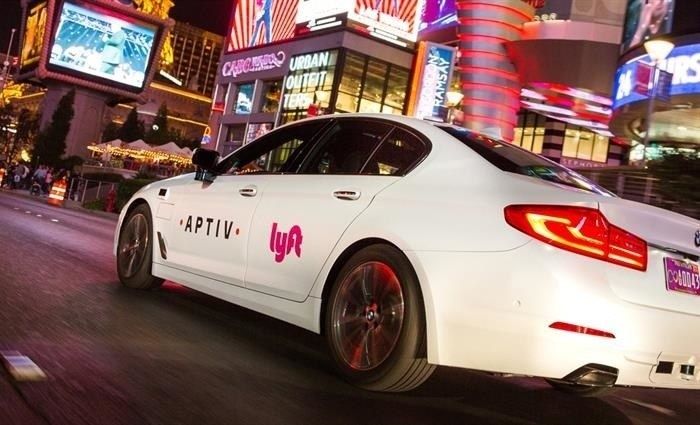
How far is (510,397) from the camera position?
4375 millimetres

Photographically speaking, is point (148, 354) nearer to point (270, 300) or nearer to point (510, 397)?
point (270, 300)

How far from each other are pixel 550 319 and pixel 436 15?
→ 1684 inches

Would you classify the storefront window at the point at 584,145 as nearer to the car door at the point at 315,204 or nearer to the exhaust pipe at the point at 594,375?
the car door at the point at 315,204

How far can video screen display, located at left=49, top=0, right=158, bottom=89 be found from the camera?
195 feet

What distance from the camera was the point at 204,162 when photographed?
5684 millimetres

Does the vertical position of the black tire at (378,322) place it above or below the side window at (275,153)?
below

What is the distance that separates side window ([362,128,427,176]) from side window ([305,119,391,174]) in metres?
0.08

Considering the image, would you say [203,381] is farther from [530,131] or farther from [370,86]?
[530,131]

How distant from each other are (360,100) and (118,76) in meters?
30.5

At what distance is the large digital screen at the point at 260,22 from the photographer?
4969cm

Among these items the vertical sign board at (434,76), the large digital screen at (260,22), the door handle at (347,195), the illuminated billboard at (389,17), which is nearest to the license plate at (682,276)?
the door handle at (347,195)

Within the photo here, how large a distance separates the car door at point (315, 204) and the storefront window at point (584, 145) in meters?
42.4

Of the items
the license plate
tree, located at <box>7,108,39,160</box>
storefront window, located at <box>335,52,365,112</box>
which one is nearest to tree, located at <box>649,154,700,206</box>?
the license plate

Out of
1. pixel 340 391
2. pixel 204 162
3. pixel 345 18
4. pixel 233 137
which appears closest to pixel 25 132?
pixel 233 137
